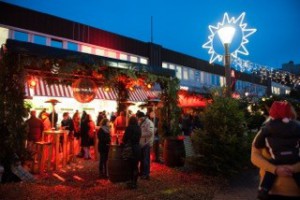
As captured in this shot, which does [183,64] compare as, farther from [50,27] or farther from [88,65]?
[88,65]

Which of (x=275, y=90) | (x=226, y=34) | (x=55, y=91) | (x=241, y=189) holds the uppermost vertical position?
(x=275, y=90)

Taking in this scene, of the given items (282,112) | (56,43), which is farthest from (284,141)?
(56,43)

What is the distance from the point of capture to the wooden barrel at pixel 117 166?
8.27 m

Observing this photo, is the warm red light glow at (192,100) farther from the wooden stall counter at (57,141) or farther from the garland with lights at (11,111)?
the garland with lights at (11,111)

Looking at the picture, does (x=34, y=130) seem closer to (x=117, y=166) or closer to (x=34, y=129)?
(x=34, y=129)

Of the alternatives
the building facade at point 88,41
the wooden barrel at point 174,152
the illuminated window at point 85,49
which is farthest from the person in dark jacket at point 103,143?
the illuminated window at point 85,49

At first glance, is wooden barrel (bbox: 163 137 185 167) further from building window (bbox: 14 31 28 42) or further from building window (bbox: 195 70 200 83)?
building window (bbox: 195 70 200 83)

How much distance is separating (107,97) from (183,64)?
1241 centimetres

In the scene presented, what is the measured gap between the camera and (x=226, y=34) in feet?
28.1

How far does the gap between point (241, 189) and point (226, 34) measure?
3.94 m

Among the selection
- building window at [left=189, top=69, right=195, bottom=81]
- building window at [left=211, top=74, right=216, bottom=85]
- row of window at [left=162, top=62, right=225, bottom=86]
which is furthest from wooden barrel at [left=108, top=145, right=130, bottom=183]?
building window at [left=211, top=74, right=216, bottom=85]

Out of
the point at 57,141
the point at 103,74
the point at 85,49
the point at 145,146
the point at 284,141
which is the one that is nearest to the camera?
the point at 284,141

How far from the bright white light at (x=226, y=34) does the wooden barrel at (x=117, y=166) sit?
3922mm

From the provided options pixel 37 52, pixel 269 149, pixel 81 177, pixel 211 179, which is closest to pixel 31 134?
pixel 81 177
